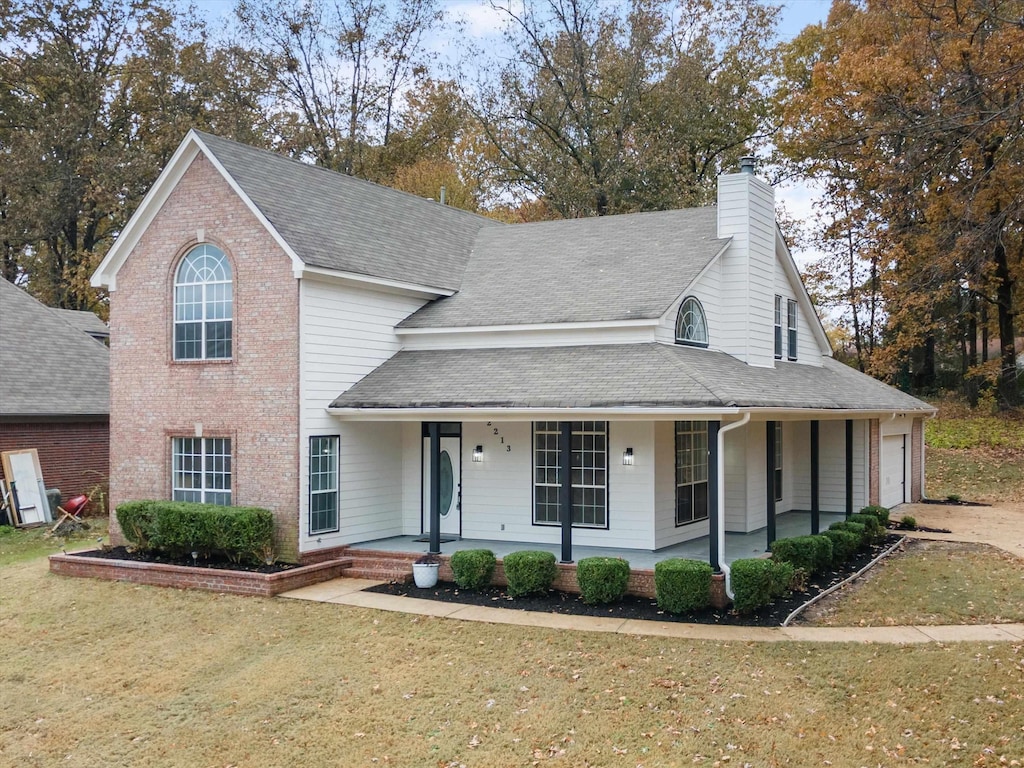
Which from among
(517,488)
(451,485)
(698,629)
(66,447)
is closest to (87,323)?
(66,447)

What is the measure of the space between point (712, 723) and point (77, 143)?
36717 millimetres

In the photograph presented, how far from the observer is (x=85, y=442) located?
23250 mm

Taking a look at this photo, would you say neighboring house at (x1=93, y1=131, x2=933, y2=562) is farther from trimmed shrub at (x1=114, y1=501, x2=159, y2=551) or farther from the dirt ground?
the dirt ground

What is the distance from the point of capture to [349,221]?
17891 millimetres

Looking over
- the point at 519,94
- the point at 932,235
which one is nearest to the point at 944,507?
the point at 932,235

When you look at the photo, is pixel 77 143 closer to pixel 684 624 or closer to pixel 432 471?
pixel 432 471

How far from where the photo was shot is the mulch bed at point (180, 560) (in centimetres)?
1462

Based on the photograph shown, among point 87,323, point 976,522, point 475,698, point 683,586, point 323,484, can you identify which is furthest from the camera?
point 87,323

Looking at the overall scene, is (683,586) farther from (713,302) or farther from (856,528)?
(713,302)

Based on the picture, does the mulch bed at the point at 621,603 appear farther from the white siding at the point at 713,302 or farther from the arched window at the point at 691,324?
the white siding at the point at 713,302

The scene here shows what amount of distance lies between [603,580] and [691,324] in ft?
20.2

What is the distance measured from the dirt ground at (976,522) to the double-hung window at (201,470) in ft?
47.1

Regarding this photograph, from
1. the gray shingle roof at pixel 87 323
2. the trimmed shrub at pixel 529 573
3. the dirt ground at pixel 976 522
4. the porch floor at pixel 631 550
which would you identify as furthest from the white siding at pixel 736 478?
the gray shingle roof at pixel 87 323

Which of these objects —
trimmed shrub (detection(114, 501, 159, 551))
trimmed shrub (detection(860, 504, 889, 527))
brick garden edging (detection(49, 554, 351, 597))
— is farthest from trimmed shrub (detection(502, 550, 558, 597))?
trimmed shrub (detection(860, 504, 889, 527))
